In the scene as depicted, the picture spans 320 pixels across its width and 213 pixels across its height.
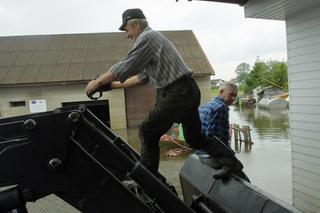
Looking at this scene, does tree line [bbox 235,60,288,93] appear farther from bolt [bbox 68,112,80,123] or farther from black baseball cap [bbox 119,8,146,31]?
bolt [bbox 68,112,80,123]

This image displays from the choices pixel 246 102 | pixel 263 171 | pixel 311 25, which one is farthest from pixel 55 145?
pixel 246 102

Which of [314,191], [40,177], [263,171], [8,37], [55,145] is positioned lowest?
[263,171]

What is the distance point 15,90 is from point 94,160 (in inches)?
751

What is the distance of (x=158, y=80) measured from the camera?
7.88ft

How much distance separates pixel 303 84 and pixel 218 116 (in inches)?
103

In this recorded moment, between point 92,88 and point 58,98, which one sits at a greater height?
point 58,98

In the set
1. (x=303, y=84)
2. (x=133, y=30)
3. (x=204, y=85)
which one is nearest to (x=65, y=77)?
(x=204, y=85)

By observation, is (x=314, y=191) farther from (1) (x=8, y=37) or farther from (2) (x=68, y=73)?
(1) (x=8, y=37)

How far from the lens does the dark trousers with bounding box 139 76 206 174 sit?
2.30 metres

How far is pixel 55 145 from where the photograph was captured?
1708mm

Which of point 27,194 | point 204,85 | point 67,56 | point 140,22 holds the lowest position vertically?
point 27,194

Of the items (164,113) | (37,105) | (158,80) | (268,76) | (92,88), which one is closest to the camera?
(92,88)

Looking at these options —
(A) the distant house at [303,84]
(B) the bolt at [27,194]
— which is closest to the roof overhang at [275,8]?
(A) the distant house at [303,84]

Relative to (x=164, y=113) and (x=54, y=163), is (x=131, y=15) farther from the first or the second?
(x=54, y=163)
